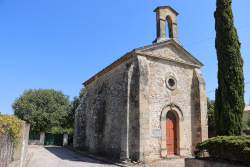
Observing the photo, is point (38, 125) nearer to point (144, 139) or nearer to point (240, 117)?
point (144, 139)

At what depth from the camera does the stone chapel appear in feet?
36.2

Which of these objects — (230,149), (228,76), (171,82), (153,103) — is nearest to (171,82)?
(171,82)

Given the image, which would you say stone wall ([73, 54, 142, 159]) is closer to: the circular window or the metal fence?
the circular window

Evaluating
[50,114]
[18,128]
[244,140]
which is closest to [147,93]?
[244,140]

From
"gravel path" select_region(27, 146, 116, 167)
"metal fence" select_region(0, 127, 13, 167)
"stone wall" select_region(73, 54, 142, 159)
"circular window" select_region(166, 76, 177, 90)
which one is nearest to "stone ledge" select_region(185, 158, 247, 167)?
"stone wall" select_region(73, 54, 142, 159)

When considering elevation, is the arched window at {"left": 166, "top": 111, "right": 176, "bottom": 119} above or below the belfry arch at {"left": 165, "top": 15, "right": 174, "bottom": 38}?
below

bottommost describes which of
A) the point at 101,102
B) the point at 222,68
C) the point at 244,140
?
the point at 244,140

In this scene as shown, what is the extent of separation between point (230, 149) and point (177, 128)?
19.8 ft

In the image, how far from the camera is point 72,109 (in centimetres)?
3006

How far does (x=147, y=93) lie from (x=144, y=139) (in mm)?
2549

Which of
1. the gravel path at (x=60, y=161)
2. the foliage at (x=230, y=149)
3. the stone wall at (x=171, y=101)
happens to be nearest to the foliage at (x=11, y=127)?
the gravel path at (x=60, y=161)

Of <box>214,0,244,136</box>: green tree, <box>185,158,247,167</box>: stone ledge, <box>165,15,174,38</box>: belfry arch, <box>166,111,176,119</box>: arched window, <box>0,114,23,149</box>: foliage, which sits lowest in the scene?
<box>185,158,247,167</box>: stone ledge

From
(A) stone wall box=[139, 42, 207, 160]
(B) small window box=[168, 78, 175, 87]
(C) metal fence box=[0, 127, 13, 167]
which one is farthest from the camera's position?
(B) small window box=[168, 78, 175, 87]

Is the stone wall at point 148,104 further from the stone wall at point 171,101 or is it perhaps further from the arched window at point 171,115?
the arched window at point 171,115
